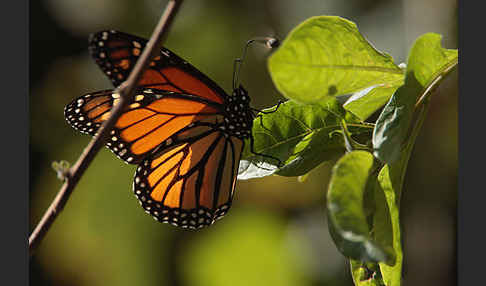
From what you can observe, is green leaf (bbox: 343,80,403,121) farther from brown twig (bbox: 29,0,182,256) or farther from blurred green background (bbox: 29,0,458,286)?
blurred green background (bbox: 29,0,458,286)

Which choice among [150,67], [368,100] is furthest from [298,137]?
[150,67]

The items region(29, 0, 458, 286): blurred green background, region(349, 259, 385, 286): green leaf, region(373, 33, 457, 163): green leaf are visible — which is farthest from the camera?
region(29, 0, 458, 286): blurred green background

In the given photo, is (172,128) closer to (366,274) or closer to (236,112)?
(236,112)

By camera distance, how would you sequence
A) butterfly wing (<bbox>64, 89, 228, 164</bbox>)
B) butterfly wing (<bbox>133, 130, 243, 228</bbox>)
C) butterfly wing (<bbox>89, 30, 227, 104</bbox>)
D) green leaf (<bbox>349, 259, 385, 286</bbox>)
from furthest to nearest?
butterfly wing (<bbox>133, 130, 243, 228</bbox>) → butterfly wing (<bbox>64, 89, 228, 164</bbox>) → butterfly wing (<bbox>89, 30, 227, 104</bbox>) → green leaf (<bbox>349, 259, 385, 286</bbox>)

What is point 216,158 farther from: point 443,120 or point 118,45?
point 443,120

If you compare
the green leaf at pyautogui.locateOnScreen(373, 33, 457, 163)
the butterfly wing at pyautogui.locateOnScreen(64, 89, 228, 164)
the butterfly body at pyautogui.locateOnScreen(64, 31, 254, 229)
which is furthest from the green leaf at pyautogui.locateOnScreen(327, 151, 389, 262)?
the butterfly wing at pyautogui.locateOnScreen(64, 89, 228, 164)

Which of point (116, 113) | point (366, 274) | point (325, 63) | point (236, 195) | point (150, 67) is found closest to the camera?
point (116, 113)
